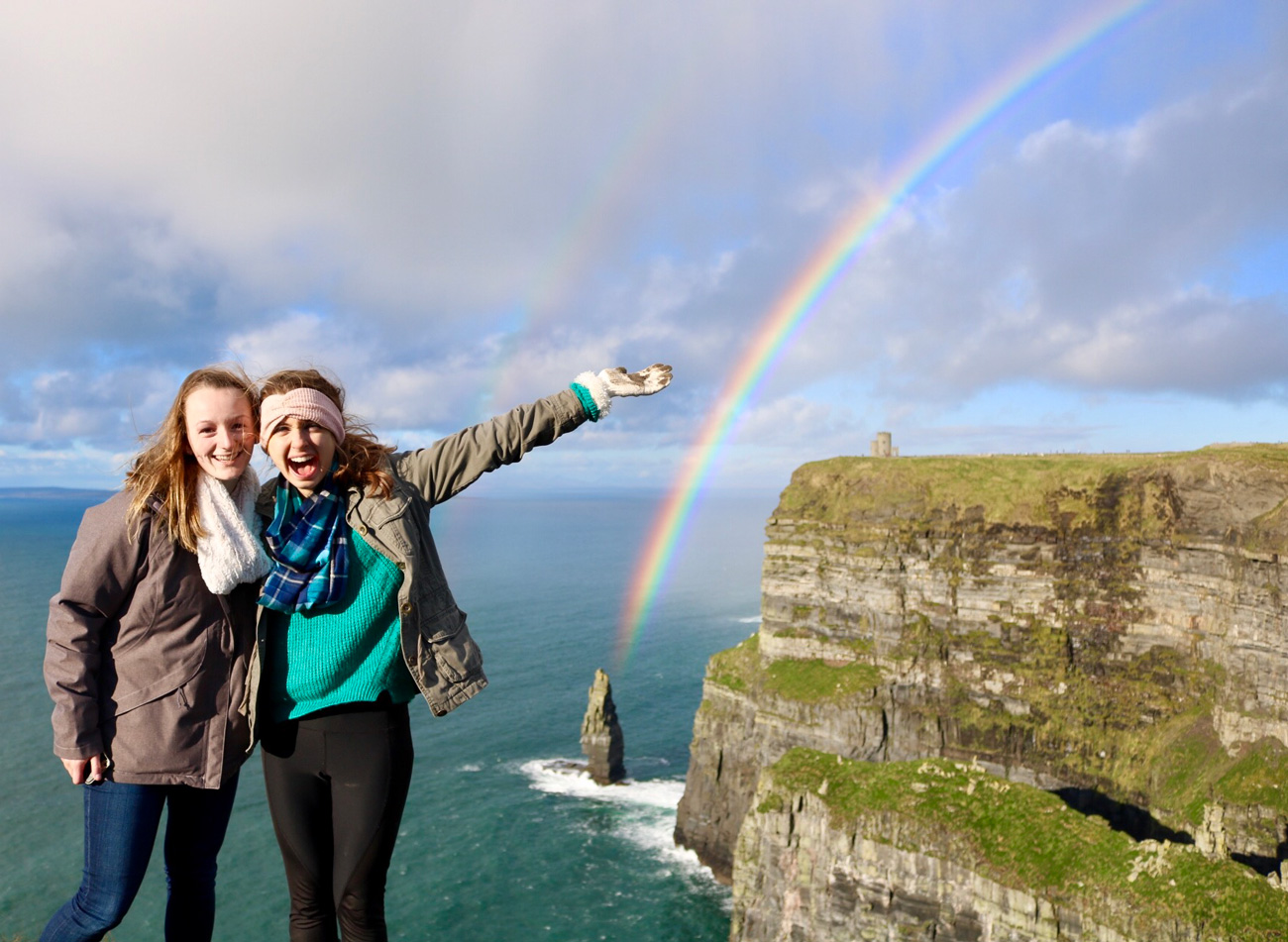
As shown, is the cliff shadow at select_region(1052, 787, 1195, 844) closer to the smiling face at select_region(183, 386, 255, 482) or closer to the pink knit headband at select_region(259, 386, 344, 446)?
the pink knit headband at select_region(259, 386, 344, 446)

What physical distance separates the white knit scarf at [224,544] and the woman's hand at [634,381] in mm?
2900

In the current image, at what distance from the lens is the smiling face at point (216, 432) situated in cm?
587

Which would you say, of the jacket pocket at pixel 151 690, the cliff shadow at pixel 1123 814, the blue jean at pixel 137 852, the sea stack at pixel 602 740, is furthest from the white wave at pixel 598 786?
the jacket pocket at pixel 151 690

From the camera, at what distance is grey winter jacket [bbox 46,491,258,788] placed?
212 inches

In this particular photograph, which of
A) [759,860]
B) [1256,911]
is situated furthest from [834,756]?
Result: [1256,911]

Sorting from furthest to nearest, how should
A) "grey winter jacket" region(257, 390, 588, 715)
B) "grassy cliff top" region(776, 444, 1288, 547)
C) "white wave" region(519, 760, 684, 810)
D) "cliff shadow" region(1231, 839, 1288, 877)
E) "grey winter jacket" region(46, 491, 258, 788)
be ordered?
"white wave" region(519, 760, 684, 810) → "grassy cliff top" region(776, 444, 1288, 547) → "cliff shadow" region(1231, 839, 1288, 877) → "grey winter jacket" region(257, 390, 588, 715) → "grey winter jacket" region(46, 491, 258, 788)

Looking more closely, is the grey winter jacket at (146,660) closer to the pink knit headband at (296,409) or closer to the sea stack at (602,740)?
the pink knit headband at (296,409)

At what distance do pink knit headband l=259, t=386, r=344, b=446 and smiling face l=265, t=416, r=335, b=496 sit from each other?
0.04 metres

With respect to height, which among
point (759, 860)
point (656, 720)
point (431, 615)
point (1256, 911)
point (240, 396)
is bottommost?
point (656, 720)

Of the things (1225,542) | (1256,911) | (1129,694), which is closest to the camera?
(1256,911)

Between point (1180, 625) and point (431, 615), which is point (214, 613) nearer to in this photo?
point (431, 615)

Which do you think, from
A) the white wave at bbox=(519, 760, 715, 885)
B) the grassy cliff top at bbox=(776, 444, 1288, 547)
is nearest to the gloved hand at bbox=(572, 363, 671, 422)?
the grassy cliff top at bbox=(776, 444, 1288, 547)

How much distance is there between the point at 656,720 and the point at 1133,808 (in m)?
45.5

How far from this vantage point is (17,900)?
44.6 meters
